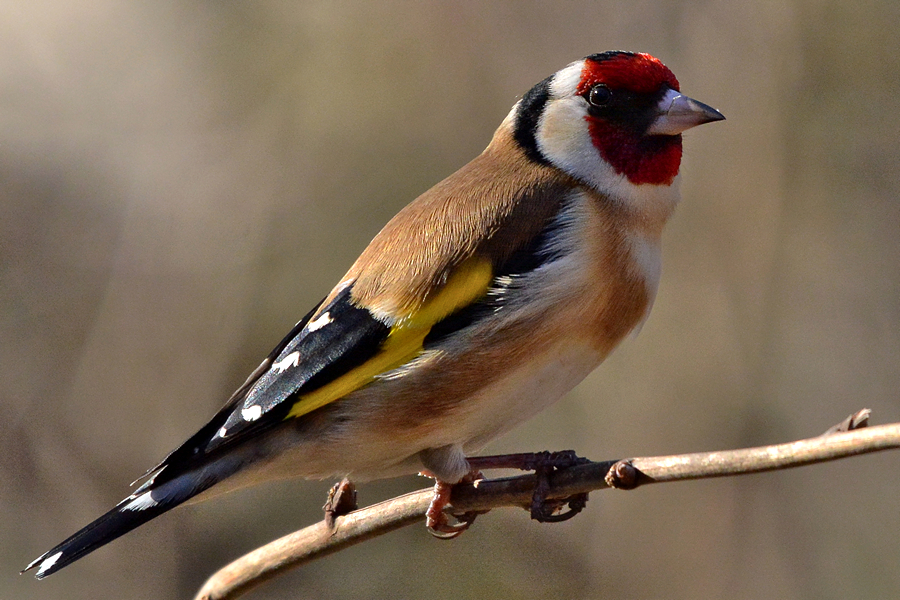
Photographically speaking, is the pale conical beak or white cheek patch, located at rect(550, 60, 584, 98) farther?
white cheek patch, located at rect(550, 60, 584, 98)

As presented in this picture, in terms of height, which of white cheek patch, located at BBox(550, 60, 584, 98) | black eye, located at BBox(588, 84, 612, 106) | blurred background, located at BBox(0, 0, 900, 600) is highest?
white cheek patch, located at BBox(550, 60, 584, 98)

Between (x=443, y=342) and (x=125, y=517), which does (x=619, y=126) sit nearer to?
(x=443, y=342)

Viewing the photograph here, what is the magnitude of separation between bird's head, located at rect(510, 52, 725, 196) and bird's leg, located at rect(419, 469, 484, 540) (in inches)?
40.0

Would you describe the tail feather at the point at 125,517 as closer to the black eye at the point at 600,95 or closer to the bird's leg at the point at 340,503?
the bird's leg at the point at 340,503

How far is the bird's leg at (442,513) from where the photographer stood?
2.89 m

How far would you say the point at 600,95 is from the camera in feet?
10.6

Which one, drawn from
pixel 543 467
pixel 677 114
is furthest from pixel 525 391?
pixel 677 114

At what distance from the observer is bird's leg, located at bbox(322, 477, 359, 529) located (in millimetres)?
2795

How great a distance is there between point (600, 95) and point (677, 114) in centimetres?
28

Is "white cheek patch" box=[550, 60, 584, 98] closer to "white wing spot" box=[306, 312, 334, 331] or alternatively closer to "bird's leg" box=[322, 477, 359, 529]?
"white wing spot" box=[306, 312, 334, 331]

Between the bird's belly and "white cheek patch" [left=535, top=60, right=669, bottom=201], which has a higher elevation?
"white cheek patch" [left=535, top=60, right=669, bottom=201]

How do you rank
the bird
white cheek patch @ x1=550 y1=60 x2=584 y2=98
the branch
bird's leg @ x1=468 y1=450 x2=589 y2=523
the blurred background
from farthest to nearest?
the blurred background, white cheek patch @ x1=550 y1=60 x2=584 y2=98, the bird, bird's leg @ x1=468 y1=450 x2=589 y2=523, the branch

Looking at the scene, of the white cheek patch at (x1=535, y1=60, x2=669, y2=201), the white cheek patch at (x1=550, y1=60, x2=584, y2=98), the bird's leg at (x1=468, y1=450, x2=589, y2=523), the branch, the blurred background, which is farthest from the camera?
the blurred background

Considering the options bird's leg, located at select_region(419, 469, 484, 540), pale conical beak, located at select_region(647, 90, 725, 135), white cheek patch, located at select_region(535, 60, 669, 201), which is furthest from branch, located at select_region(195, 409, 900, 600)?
pale conical beak, located at select_region(647, 90, 725, 135)
